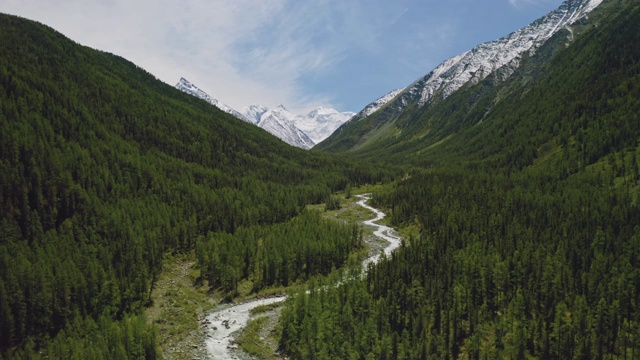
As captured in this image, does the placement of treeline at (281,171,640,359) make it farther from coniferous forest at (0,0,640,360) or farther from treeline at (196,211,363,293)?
treeline at (196,211,363,293)

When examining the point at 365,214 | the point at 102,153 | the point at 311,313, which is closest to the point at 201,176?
the point at 102,153

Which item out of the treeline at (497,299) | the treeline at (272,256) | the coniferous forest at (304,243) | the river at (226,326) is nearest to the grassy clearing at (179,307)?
the river at (226,326)

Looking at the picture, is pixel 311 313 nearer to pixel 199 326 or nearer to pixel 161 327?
pixel 199 326

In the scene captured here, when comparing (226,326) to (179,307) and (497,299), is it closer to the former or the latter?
(179,307)

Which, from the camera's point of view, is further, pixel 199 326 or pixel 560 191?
pixel 560 191

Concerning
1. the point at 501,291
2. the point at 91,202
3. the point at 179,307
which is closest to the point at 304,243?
the point at 179,307

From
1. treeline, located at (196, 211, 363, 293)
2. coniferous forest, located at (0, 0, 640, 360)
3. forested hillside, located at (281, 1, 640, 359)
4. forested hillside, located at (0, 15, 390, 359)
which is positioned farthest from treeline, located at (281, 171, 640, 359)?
forested hillside, located at (0, 15, 390, 359)
